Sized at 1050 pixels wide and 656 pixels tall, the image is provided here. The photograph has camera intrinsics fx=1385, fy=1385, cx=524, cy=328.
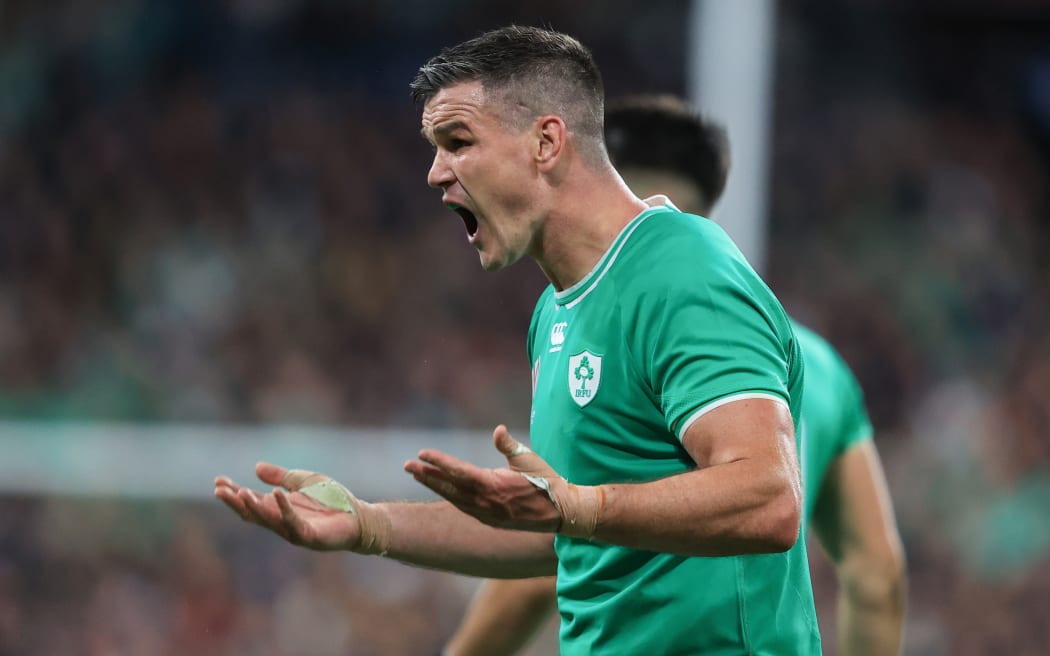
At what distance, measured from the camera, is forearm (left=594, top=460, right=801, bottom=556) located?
Answer: 1.90 m

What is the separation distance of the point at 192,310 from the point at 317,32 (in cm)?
250

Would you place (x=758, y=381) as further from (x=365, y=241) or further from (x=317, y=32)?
(x=317, y=32)

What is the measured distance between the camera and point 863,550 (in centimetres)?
368

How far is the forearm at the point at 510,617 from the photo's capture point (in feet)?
11.5

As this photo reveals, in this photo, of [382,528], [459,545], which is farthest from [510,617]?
[382,528]

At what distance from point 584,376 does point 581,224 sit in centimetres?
29

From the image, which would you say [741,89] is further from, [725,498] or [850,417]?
[725,498]

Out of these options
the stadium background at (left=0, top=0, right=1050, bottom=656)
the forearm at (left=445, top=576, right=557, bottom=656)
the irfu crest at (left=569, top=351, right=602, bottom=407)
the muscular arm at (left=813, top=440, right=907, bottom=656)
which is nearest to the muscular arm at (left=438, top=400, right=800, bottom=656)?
the irfu crest at (left=569, top=351, right=602, bottom=407)

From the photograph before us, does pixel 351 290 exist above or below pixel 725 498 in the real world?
below

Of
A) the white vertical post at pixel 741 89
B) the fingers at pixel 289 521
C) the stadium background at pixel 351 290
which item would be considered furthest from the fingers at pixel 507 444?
the white vertical post at pixel 741 89

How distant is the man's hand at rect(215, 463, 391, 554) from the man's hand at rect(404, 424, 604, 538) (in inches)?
16.2

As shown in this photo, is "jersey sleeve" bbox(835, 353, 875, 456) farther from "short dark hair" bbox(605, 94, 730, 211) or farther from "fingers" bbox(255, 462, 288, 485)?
"fingers" bbox(255, 462, 288, 485)

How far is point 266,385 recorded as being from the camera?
314 inches

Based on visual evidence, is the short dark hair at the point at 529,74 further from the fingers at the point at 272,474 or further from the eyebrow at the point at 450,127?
the fingers at the point at 272,474
